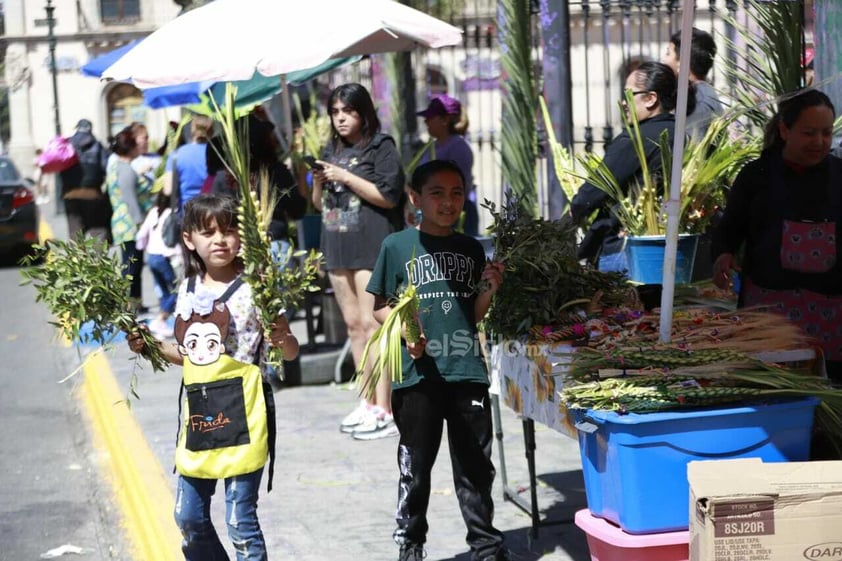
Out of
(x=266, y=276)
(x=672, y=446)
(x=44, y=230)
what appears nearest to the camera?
(x=672, y=446)

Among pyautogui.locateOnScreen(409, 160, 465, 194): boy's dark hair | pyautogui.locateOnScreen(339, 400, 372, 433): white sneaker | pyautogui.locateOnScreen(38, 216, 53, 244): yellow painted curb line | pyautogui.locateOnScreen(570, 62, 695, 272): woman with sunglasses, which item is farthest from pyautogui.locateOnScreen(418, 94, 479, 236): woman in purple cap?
pyautogui.locateOnScreen(38, 216, 53, 244): yellow painted curb line

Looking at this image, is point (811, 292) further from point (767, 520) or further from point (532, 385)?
point (767, 520)

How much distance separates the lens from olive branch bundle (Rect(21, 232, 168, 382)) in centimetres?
453

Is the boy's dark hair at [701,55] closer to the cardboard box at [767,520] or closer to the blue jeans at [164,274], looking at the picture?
the cardboard box at [767,520]

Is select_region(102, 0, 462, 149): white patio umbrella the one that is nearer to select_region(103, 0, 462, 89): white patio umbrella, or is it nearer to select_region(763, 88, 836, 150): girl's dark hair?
select_region(103, 0, 462, 89): white patio umbrella

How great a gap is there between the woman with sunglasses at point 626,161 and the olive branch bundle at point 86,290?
2486mm

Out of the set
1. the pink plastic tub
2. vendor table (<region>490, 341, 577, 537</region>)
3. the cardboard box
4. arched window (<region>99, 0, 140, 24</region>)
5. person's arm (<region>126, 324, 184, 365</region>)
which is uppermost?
arched window (<region>99, 0, 140, 24</region>)

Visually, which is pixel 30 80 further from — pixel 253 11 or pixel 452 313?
pixel 452 313

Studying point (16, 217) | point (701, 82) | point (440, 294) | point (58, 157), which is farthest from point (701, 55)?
point (16, 217)

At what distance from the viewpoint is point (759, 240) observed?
5.31 meters

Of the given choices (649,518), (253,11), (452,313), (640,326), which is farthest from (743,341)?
(253,11)

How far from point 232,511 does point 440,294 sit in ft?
3.94

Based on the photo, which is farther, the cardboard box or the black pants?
the black pants

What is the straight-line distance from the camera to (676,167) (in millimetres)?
4574
